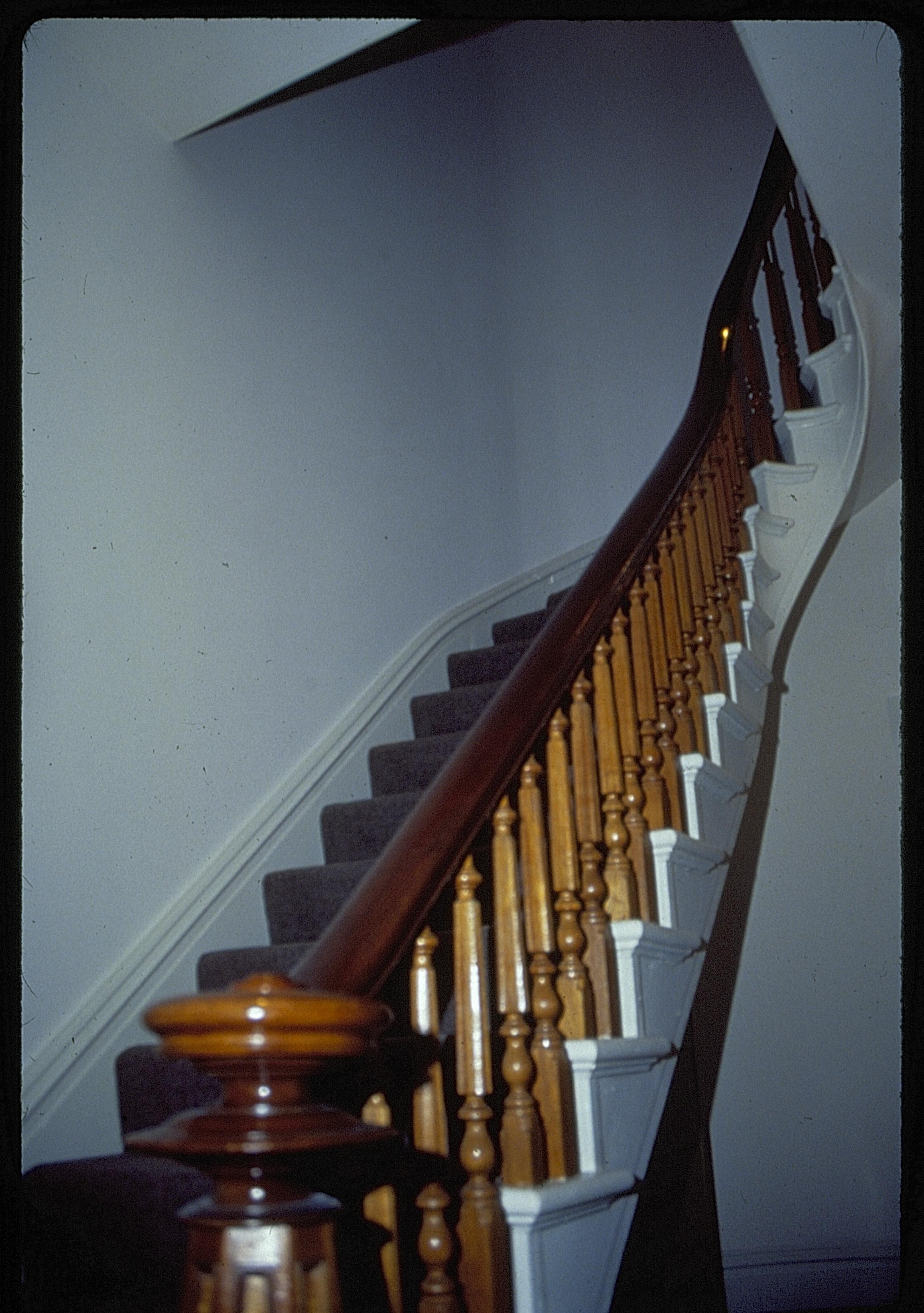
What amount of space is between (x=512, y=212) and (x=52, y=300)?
114 inches

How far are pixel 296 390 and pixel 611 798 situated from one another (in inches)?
72.0

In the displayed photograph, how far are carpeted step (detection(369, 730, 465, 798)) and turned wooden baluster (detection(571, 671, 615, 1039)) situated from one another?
3.64ft

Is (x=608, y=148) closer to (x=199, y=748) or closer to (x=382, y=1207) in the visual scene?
(x=199, y=748)

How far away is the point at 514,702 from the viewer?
1.70m

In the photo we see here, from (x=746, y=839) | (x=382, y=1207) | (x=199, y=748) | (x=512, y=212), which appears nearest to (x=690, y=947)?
(x=382, y=1207)

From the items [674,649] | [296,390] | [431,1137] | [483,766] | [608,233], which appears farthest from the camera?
[608,233]

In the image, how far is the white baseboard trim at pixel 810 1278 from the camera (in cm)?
359

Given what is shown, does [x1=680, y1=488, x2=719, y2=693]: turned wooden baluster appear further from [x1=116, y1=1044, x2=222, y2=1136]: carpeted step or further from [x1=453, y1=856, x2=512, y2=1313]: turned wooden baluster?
[x1=116, y1=1044, x2=222, y2=1136]: carpeted step

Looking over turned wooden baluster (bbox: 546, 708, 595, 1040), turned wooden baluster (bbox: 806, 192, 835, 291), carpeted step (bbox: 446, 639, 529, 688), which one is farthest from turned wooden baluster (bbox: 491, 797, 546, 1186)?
turned wooden baluster (bbox: 806, 192, 835, 291)

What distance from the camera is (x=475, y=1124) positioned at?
1.43m

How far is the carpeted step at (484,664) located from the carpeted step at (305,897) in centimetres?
105

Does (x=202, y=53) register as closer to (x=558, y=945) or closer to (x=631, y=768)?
(x=631, y=768)

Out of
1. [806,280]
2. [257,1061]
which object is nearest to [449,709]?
[806,280]

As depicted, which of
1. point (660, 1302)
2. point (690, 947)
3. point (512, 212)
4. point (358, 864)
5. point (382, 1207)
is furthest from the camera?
point (512, 212)
